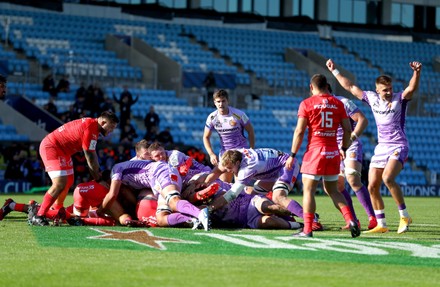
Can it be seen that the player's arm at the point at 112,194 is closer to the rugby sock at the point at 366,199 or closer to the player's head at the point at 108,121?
the player's head at the point at 108,121

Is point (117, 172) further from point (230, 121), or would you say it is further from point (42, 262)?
point (42, 262)

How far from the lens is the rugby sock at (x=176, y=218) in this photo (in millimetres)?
13742

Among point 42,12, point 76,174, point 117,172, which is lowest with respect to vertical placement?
point 76,174

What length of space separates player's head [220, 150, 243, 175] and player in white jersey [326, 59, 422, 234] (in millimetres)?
1819

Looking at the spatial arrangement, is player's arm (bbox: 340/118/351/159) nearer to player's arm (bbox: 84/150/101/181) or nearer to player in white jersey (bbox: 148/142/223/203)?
player in white jersey (bbox: 148/142/223/203)

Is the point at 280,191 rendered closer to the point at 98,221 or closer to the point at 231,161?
the point at 231,161

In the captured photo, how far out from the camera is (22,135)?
31312mm

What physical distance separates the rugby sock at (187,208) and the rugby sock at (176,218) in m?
0.07

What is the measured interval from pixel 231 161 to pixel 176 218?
110 cm

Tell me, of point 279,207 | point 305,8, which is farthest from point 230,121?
point 305,8

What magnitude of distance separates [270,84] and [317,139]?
97.2 ft

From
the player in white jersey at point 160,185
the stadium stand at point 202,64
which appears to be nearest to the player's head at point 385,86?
the player in white jersey at point 160,185

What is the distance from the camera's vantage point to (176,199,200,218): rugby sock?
1362 centimetres

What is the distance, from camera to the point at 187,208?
13.7 meters
